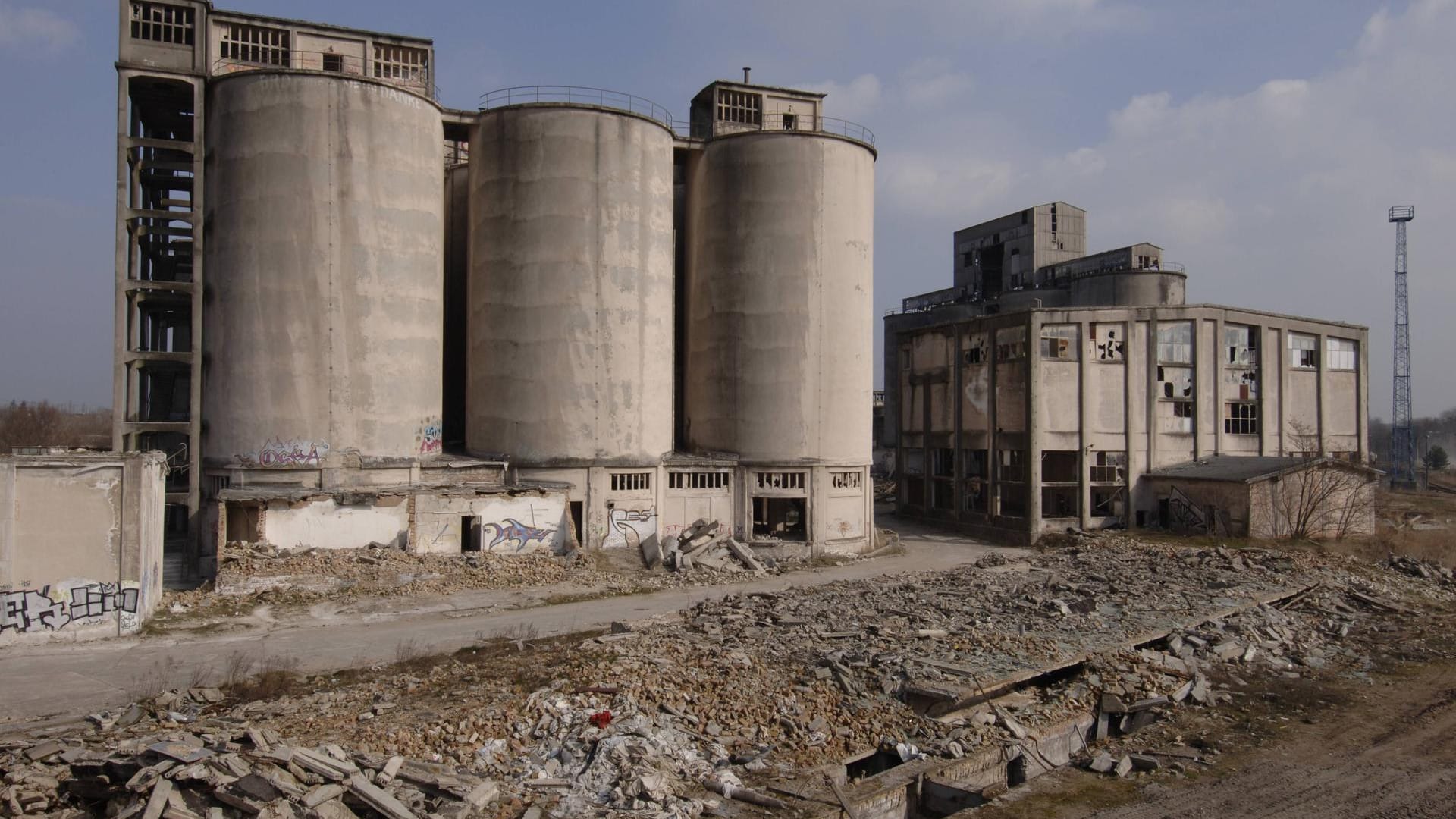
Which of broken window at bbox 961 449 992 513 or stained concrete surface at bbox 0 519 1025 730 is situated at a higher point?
broken window at bbox 961 449 992 513

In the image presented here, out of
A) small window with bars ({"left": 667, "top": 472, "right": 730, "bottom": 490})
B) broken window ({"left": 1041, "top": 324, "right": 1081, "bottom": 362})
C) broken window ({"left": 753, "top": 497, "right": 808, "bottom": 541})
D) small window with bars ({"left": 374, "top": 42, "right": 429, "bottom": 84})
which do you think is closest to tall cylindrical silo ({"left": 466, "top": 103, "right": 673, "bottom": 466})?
small window with bars ({"left": 667, "top": 472, "right": 730, "bottom": 490})

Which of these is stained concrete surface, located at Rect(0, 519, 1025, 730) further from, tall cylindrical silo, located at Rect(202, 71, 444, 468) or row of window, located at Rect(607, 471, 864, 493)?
tall cylindrical silo, located at Rect(202, 71, 444, 468)

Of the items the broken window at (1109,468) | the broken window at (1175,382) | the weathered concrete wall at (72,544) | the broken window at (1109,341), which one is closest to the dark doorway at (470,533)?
the weathered concrete wall at (72,544)

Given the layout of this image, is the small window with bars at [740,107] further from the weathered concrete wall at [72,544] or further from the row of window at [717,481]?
the weathered concrete wall at [72,544]

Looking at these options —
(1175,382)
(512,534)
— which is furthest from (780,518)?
(1175,382)

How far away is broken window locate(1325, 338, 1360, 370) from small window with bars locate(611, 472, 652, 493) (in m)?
37.4

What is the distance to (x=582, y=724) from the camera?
1562 cm

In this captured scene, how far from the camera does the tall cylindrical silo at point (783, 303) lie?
38.9 metres

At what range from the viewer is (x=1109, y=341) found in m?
45.4

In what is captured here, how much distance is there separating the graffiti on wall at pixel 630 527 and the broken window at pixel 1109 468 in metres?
Result: 22.1

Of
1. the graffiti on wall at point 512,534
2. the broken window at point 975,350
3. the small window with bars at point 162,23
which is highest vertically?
the small window with bars at point 162,23

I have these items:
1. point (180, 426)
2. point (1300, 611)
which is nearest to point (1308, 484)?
point (1300, 611)

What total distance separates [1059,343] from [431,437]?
29022mm

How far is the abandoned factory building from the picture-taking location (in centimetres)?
4444
